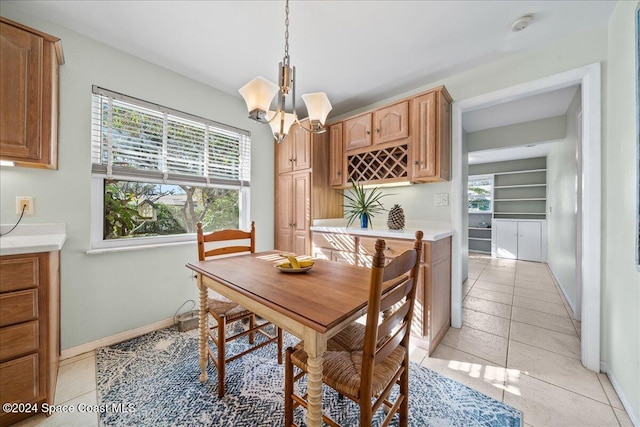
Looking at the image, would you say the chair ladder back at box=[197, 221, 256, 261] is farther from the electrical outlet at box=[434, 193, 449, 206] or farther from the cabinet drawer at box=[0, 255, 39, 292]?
the electrical outlet at box=[434, 193, 449, 206]

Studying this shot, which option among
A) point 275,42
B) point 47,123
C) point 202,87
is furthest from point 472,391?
point 202,87

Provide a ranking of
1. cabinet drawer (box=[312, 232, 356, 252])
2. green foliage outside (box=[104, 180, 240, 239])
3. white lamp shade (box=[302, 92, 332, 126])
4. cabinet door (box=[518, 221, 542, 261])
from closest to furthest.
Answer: white lamp shade (box=[302, 92, 332, 126])
green foliage outside (box=[104, 180, 240, 239])
cabinet drawer (box=[312, 232, 356, 252])
cabinet door (box=[518, 221, 542, 261])

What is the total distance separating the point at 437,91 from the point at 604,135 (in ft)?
4.02

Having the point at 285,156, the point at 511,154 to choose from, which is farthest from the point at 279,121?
the point at 511,154

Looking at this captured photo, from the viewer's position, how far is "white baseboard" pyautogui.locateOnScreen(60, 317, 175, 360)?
186 centimetres

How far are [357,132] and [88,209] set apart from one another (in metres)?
2.61

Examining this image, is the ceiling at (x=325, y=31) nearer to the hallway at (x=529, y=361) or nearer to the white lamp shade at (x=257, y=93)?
the white lamp shade at (x=257, y=93)

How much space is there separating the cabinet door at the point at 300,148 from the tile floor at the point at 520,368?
2.23 m

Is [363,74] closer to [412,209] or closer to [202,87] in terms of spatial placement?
[412,209]

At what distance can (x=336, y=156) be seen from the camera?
294 cm

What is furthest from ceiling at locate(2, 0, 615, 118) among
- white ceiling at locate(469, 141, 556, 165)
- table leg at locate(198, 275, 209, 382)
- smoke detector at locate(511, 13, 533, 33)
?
white ceiling at locate(469, 141, 556, 165)

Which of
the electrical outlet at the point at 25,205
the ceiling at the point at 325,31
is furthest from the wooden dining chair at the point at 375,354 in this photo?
the electrical outlet at the point at 25,205

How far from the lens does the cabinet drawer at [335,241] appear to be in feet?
7.75

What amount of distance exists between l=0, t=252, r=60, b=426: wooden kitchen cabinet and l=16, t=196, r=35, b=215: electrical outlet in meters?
0.62
